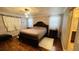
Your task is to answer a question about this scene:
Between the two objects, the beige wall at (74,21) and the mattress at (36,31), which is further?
the mattress at (36,31)

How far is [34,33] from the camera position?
3.79 feet

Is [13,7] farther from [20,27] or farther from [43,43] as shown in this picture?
[43,43]

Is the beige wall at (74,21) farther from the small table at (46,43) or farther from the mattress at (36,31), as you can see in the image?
the mattress at (36,31)

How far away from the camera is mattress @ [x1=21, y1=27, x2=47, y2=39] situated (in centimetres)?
115

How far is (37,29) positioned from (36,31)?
42mm

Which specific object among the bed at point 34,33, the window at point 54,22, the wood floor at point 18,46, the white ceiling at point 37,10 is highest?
Answer: the white ceiling at point 37,10

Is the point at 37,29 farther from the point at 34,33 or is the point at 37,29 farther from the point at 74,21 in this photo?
the point at 74,21

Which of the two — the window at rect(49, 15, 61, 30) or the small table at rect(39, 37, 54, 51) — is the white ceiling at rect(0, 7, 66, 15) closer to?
the window at rect(49, 15, 61, 30)

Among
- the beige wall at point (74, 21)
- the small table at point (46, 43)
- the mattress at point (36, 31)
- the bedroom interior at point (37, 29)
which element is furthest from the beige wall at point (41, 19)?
the beige wall at point (74, 21)

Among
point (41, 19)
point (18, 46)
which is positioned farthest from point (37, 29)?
point (18, 46)

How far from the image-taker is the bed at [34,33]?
3.80ft

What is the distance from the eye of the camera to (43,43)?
3.93ft

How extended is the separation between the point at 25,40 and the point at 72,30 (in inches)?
28.7
